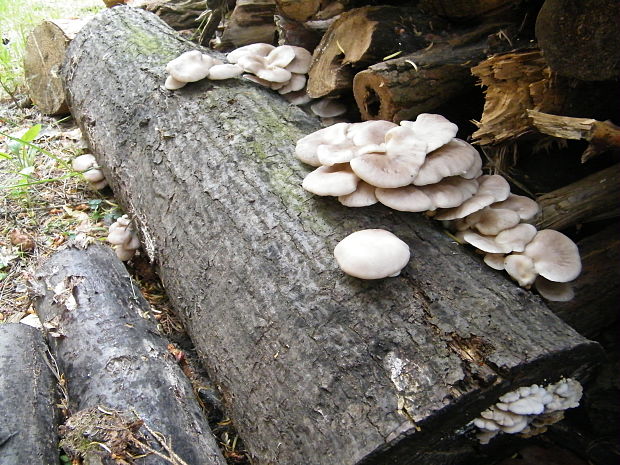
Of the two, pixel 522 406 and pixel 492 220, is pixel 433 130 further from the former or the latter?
pixel 522 406

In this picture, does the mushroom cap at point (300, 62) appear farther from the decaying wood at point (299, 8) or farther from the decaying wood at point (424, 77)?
the decaying wood at point (424, 77)

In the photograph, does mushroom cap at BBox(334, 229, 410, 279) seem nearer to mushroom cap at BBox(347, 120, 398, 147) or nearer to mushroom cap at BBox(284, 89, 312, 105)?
mushroom cap at BBox(347, 120, 398, 147)

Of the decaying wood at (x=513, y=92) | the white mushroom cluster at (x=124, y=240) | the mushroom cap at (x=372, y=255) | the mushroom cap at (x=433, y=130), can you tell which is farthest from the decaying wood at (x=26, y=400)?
the decaying wood at (x=513, y=92)

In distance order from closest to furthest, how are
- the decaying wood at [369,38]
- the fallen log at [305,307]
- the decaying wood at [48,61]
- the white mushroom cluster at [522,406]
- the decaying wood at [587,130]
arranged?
the fallen log at [305,307], the white mushroom cluster at [522,406], the decaying wood at [587,130], the decaying wood at [369,38], the decaying wood at [48,61]

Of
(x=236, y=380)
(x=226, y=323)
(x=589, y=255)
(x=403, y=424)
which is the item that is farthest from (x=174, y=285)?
(x=589, y=255)

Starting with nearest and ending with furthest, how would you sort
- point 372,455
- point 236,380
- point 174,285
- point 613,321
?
point 372,455
point 236,380
point 613,321
point 174,285

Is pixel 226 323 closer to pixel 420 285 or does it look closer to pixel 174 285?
pixel 174 285

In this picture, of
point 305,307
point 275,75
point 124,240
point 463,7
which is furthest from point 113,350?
point 463,7
